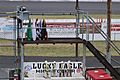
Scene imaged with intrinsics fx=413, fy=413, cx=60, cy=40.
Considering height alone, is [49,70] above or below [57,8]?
below


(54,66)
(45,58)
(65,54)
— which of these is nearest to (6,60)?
(45,58)

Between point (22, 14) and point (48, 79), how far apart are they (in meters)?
2.47

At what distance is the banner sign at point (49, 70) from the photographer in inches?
570

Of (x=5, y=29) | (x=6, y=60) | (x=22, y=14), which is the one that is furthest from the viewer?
(x=5, y=29)

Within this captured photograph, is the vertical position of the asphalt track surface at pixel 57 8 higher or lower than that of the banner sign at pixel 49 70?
higher

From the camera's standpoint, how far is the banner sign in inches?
570

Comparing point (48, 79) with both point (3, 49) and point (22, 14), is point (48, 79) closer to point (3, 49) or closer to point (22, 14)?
point (22, 14)

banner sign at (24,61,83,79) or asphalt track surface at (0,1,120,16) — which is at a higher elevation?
asphalt track surface at (0,1,120,16)

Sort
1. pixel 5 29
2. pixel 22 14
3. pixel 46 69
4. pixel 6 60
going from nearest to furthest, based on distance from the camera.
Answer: pixel 22 14, pixel 46 69, pixel 6 60, pixel 5 29

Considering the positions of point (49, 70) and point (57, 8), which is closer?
point (49, 70)

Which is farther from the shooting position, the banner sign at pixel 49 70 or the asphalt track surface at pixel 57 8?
the asphalt track surface at pixel 57 8

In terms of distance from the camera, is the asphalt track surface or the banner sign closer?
the banner sign

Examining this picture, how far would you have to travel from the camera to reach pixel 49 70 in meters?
14.5

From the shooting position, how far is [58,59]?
2111 centimetres
